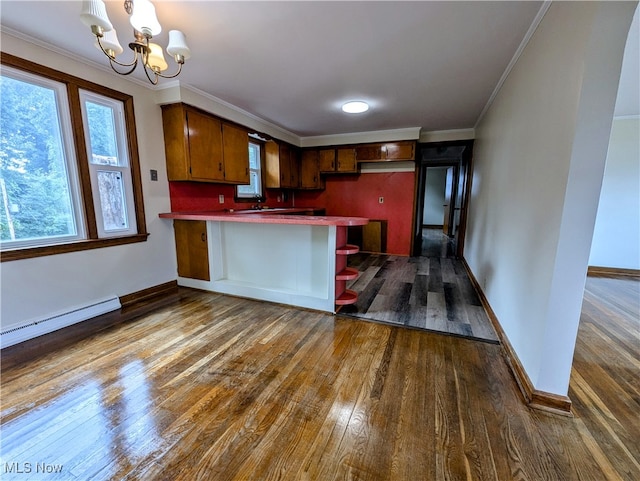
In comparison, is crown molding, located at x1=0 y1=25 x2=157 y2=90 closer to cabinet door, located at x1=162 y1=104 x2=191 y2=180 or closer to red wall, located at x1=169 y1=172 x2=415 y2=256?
cabinet door, located at x1=162 y1=104 x2=191 y2=180

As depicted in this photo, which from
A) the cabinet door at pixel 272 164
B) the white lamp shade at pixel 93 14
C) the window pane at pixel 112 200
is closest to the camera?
the white lamp shade at pixel 93 14

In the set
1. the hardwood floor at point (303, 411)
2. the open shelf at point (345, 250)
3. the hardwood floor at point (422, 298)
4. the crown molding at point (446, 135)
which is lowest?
the hardwood floor at point (303, 411)

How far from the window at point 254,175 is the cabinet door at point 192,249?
1.39m

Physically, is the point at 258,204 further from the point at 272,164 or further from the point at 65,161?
the point at 65,161

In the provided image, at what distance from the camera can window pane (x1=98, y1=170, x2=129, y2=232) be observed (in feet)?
8.57

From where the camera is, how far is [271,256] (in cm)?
296

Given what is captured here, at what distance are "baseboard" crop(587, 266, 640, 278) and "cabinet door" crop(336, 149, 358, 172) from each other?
13.6 ft

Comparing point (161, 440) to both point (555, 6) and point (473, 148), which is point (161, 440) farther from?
point (473, 148)

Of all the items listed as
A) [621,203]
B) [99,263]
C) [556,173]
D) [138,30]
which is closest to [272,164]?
[99,263]

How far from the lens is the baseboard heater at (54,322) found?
2023 millimetres

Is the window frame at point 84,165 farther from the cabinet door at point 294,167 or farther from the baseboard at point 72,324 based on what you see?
the cabinet door at point 294,167

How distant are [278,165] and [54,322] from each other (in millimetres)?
3678

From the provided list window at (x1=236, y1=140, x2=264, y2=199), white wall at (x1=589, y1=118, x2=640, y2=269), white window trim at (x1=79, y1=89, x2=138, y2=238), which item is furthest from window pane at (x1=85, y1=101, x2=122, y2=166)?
white wall at (x1=589, y1=118, x2=640, y2=269)

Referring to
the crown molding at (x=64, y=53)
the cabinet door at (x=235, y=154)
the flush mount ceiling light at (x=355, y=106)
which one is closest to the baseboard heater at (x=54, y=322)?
the cabinet door at (x=235, y=154)
